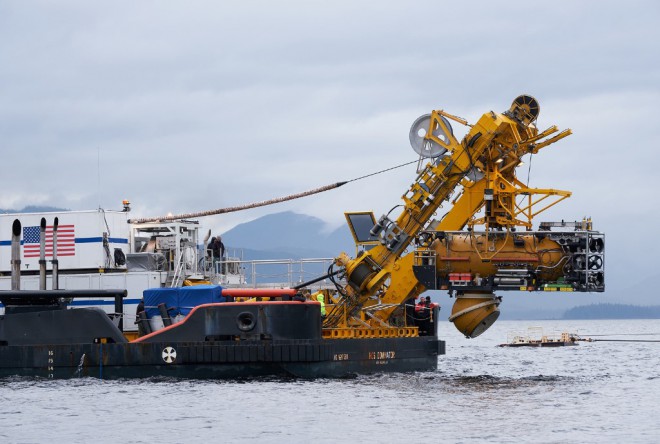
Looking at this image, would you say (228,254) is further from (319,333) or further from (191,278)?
(319,333)

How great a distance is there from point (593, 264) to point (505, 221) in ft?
9.17

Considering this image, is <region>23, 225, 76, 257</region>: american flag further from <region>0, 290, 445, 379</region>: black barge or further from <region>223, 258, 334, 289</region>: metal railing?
<region>0, 290, 445, 379</region>: black barge

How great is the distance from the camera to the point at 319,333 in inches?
1382

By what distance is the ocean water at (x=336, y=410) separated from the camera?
2620 centimetres

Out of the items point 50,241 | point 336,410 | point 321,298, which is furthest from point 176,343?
point 50,241

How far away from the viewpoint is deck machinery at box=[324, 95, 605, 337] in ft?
120

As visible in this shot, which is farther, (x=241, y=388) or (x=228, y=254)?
(x=228, y=254)

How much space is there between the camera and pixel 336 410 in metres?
29.5

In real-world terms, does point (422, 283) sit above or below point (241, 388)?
above

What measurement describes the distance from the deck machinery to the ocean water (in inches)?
106

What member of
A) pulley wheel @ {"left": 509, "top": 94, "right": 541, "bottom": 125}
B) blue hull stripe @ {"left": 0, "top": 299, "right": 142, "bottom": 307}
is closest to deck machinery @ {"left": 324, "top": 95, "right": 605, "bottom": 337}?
pulley wheel @ {"left": 509, "top": 94, "right": 541, "bottom": 125}

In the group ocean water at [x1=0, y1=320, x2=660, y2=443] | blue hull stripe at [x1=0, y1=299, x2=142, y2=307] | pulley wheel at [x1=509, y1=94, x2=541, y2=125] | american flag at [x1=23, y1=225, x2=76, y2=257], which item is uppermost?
pulley wheel at [x1=509, y1=94, x2=541, y2=125]

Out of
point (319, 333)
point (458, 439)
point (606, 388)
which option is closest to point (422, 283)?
point (319, 333)

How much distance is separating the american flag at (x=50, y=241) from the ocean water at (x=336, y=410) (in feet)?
23.2
